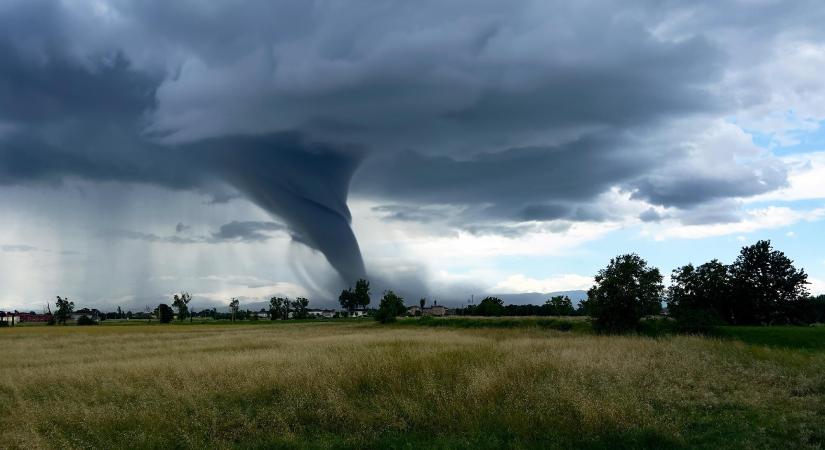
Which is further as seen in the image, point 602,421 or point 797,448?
point 602,421

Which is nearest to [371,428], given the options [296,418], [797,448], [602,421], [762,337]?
[296,418]

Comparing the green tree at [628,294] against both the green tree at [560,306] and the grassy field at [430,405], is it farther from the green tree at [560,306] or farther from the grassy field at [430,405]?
the green tree at [560,306]

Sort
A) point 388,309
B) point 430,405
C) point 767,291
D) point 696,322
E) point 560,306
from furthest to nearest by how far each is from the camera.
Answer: point 560,306, point 388,309, point 767,291, point 696,322, point 430,405

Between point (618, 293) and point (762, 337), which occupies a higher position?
point (618, 293)

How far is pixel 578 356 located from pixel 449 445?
12364 mm

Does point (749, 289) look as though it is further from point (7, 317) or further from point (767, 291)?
point (7, 317)

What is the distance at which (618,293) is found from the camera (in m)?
48.0

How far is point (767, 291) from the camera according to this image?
247ft

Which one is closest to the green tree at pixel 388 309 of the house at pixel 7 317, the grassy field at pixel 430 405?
the grassy field at pixel 430 405

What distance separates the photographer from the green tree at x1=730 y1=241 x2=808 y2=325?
74438 mm

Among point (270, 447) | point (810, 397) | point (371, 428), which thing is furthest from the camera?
point (810, 397)

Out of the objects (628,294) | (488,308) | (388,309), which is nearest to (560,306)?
(488,308)

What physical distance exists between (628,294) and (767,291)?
138ft

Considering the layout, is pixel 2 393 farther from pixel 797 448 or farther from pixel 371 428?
pixel 797 448
